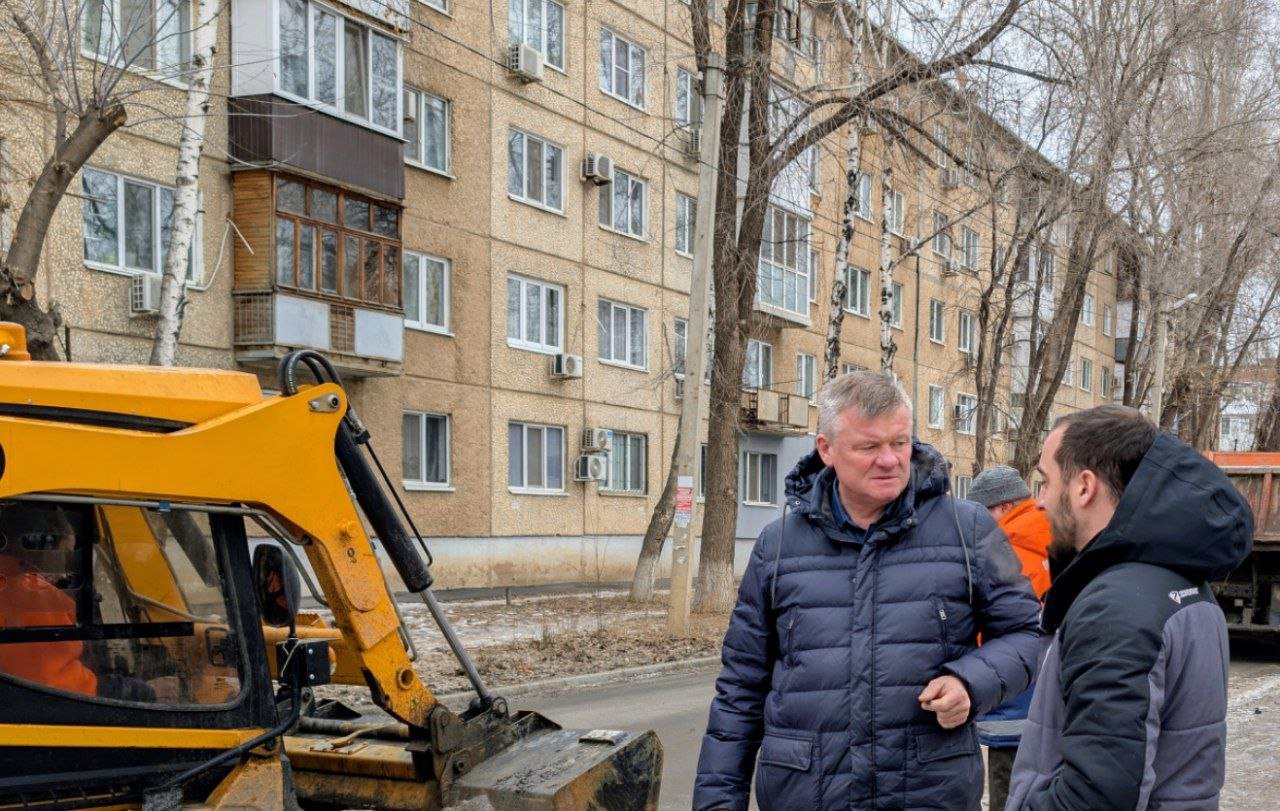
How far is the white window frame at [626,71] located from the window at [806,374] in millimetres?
9959

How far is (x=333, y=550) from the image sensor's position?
3891mm

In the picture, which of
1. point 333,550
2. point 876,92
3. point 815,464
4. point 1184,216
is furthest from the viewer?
point 1184,216

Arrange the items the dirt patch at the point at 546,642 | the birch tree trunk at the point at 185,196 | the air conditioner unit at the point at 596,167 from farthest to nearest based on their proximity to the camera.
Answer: the air conditioner unit at the point at 596,167 → the birch tree trunk at the point at 185,196 → the dirt patch at the point at 546,642

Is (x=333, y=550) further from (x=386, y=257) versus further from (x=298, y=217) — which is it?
(x=386, y=257)

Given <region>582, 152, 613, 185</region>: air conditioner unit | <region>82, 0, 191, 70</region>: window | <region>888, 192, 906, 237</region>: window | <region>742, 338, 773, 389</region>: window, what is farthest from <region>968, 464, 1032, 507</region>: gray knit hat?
<region>888, 192, 906, 237</region>: window

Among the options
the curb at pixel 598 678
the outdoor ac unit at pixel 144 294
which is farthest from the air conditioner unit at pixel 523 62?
the curb at pixel 598 678

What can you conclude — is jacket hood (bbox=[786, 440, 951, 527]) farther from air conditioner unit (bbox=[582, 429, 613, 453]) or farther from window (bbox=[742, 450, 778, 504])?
window (bbox=[742, 450, 778, 504])

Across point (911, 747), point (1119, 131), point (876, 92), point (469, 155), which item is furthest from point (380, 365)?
point (911, 747)

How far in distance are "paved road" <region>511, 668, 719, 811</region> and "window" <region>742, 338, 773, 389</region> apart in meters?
20.4

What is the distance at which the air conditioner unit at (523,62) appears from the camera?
82.2 ft

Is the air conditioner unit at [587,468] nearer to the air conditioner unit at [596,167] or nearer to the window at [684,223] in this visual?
the air conditioner unit at [596,167]

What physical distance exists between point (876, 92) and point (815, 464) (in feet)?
50.9

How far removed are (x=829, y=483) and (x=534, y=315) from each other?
23178 millimetres

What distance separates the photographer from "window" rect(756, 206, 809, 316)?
33.1 meters
